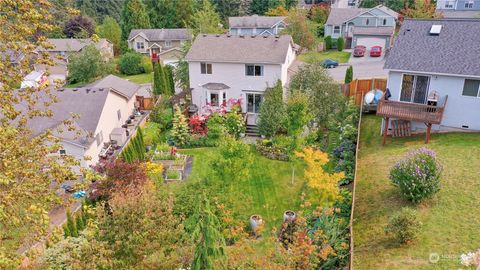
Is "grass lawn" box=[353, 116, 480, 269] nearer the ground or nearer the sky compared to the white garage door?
nearer the ground

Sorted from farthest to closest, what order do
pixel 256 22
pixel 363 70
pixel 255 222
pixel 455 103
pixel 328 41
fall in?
pixel 256 22
pixel 328 41
pixel 363 70
pixel 455 103
pixel 255 222

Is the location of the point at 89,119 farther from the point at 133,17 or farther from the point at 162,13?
the point at 162,13

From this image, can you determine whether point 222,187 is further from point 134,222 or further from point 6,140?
point 6,140

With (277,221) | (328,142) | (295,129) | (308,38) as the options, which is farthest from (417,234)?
(308,38)

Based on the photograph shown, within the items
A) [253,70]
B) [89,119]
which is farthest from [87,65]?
[253,70]

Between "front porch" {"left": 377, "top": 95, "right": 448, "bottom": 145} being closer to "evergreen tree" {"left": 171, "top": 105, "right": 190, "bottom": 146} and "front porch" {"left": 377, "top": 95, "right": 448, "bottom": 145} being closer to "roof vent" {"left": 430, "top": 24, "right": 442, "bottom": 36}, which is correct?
"roof vent" {"left": 430, "top": 24, "right": 442, "bottom": 36}

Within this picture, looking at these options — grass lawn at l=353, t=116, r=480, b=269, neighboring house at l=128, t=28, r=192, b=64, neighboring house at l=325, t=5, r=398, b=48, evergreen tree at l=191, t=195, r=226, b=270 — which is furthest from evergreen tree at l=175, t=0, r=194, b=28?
evergreen tree at l=191, t=195, r=226, b=270
